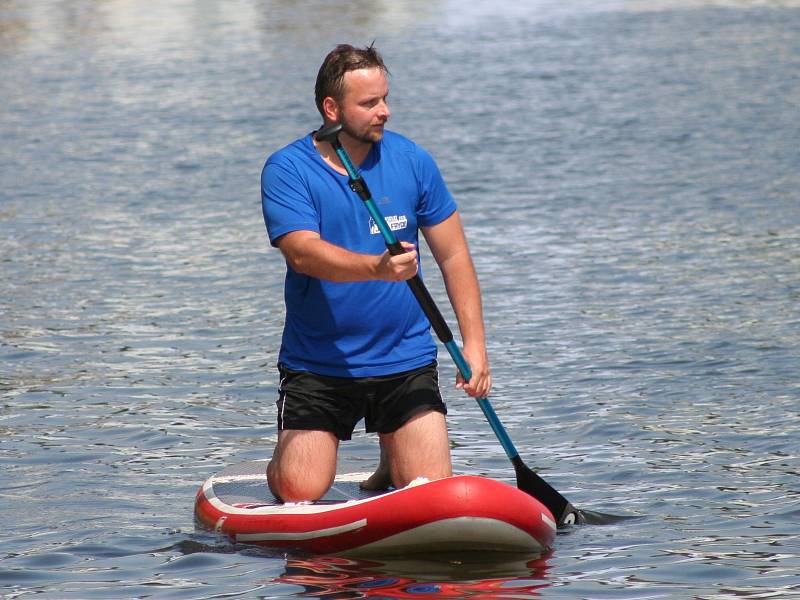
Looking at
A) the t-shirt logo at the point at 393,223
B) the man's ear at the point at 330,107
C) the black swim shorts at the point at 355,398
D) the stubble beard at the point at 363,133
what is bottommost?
the black swim shorts at the point at 355,398

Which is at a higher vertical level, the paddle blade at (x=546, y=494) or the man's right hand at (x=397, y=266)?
the man's right hand at (x=397, y=266)

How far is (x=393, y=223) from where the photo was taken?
252 inches

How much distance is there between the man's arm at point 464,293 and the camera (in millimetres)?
6477

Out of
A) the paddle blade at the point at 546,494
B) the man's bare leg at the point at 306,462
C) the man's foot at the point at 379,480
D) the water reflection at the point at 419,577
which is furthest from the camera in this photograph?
the man's foot at the point at 379,480

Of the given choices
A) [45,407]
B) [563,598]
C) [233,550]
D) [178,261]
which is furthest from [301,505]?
[178,261]

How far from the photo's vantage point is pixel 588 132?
23.0m

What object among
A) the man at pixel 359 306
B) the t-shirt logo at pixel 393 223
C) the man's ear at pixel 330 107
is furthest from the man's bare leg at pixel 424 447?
the man's ear at pixel 330 107

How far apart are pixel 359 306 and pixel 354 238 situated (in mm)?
281

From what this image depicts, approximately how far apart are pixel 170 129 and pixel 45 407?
1529cm

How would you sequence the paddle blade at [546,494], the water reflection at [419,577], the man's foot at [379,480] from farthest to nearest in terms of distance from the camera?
the man's foot at [379,480] < the paddle blade at [546,494] < the water reflection at [419,577]

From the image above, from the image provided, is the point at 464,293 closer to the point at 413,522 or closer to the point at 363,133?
the point at 363,133

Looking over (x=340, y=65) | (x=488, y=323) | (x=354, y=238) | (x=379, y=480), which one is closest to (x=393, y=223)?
(x=354, y=238)

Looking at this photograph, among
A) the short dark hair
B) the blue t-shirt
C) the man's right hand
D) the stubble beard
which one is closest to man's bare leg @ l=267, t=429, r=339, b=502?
the blue t-shirt

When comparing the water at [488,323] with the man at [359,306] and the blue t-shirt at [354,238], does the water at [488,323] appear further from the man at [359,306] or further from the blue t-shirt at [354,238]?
the blue t-shirt at [354,238]
